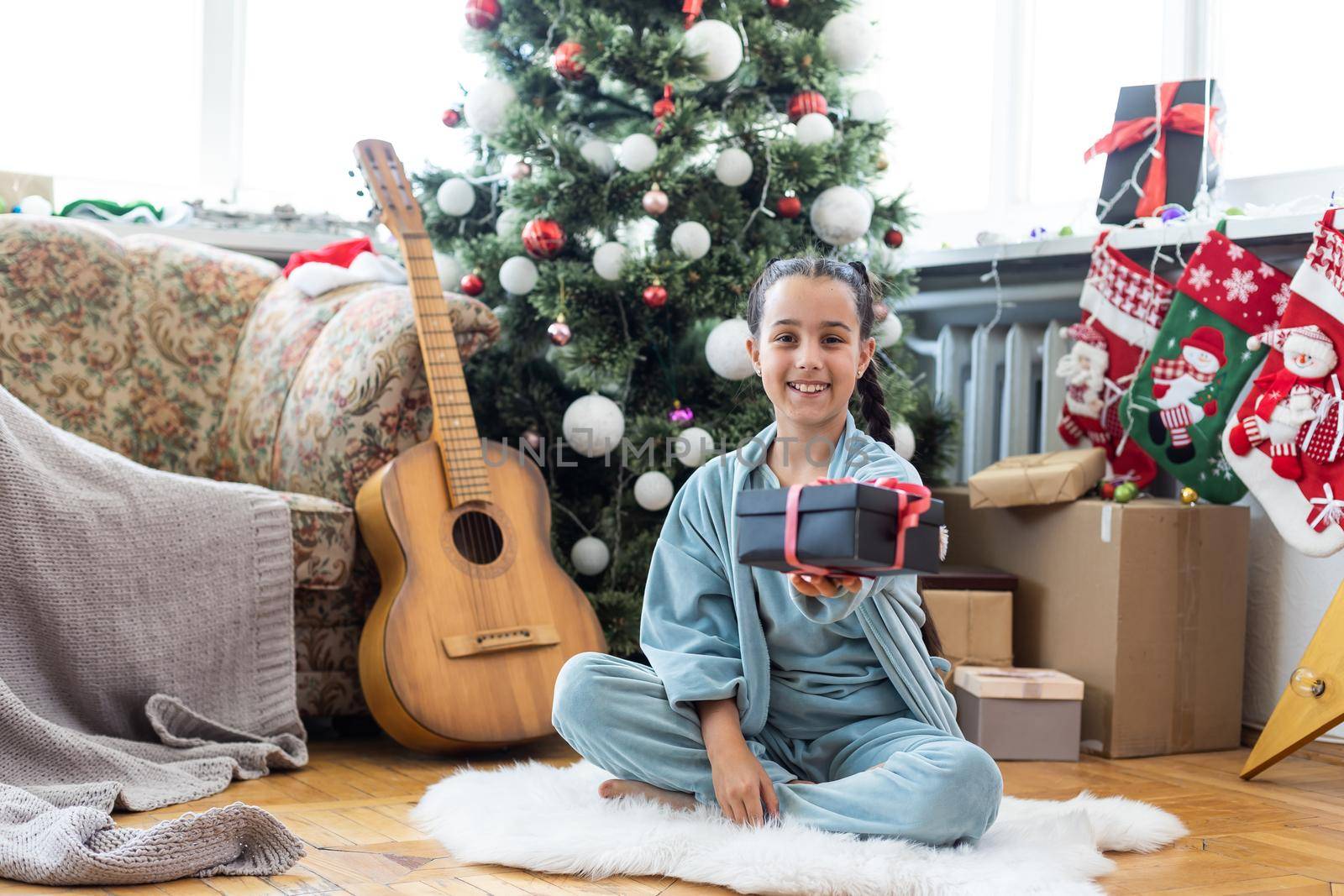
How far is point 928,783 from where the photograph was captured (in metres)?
1.28

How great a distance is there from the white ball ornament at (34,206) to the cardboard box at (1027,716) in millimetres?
2013

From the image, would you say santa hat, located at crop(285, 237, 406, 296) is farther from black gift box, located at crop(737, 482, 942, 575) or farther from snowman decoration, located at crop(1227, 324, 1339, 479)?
snowman decoration, located at crop(1227, 324, 1339, 479)

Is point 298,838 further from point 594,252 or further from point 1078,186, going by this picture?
point 1078,186

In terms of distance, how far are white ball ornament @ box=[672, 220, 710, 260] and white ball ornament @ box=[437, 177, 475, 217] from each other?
1.46 feet

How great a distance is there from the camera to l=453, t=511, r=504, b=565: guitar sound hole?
6.52 ft

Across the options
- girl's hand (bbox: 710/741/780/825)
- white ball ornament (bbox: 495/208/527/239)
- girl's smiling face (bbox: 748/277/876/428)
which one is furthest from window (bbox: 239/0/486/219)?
girl's hand (bbox: 710/741/780/825)

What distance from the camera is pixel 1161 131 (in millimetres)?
2416

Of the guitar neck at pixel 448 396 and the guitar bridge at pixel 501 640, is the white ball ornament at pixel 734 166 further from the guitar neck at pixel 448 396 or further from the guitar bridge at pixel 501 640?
the guitar bridge at pixel 501 640

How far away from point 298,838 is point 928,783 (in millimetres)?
647

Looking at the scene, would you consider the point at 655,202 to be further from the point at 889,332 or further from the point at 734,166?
the point at 889,332

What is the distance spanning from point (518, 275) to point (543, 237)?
9 centimetres

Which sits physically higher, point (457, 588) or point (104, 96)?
point (104, 96)

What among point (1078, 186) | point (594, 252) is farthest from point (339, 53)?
point (1078, 186)

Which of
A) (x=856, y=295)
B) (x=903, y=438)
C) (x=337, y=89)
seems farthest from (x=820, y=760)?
(x=337, y=89)
